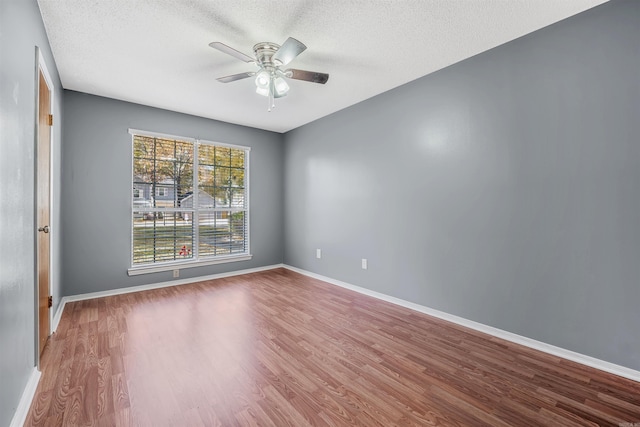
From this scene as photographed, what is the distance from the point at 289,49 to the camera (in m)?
2.16

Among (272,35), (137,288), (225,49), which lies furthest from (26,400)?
(272,35)

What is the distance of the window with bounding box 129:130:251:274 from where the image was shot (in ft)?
13.2

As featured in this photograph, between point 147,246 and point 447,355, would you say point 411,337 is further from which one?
point 147,246

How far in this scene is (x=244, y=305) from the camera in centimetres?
337

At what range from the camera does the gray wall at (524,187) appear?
202 centimetres

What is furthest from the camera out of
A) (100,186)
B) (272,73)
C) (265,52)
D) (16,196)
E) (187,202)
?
(187,202)

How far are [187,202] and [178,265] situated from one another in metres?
0.96

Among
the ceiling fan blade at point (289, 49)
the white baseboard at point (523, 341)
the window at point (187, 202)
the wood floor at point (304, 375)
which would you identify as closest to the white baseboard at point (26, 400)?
the wood floor at point (304, 375)

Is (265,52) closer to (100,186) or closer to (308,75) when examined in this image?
(308,75)

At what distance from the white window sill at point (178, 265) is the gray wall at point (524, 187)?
227cm

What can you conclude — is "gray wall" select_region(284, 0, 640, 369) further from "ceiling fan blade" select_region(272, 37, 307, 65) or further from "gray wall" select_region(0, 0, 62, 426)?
"gray wall" select_region(0, 0, 62, 426)

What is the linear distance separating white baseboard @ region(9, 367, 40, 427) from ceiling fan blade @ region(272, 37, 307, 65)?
8.96ft

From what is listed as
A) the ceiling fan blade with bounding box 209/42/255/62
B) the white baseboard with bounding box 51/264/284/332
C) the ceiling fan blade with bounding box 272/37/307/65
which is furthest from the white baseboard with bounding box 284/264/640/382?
the ceiling fan blade with bounding box 209/42/255/62

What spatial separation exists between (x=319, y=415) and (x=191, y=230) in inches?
141
